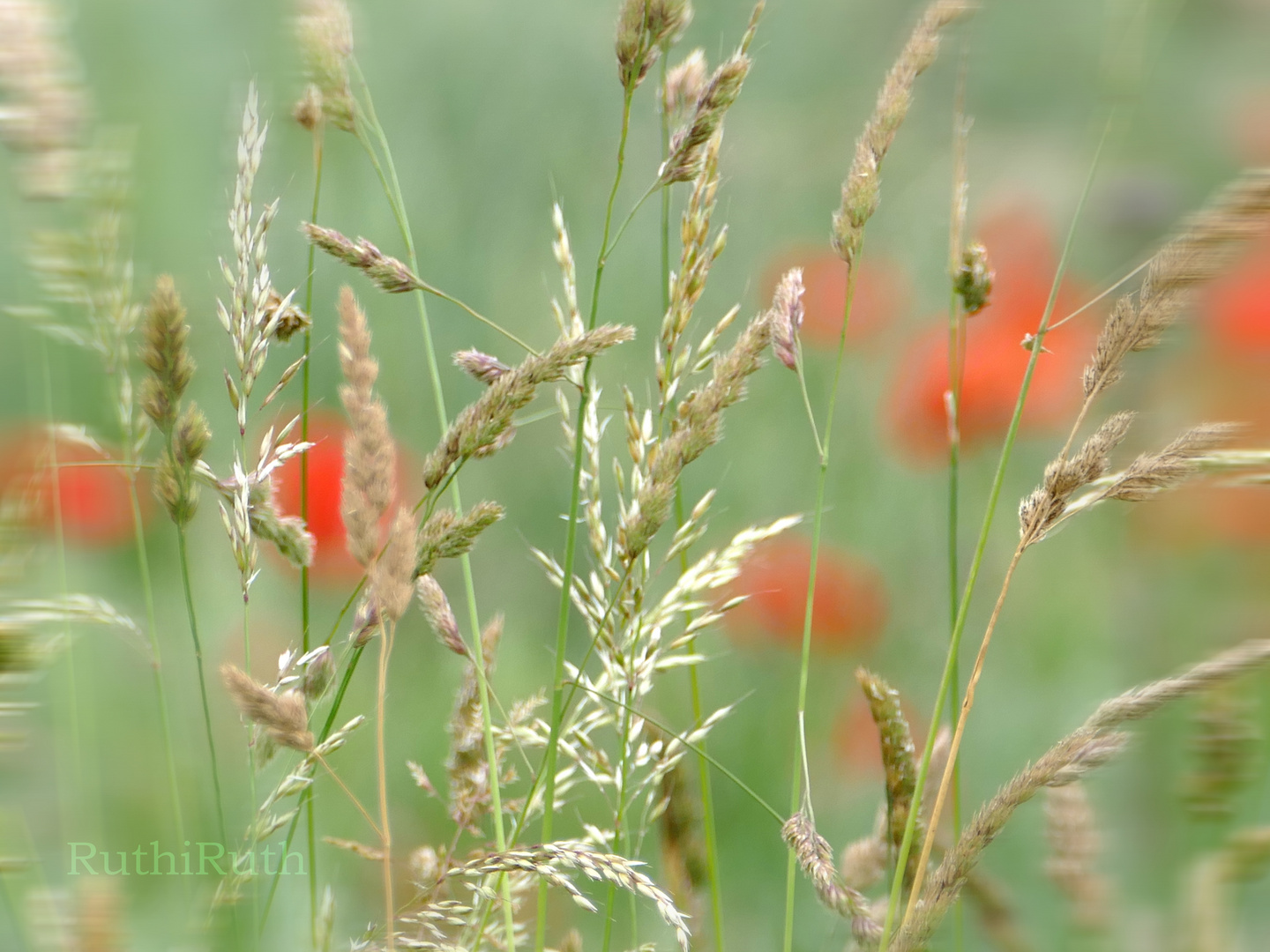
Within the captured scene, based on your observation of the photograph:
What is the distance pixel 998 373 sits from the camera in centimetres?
110

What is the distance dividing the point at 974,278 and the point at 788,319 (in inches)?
4.3

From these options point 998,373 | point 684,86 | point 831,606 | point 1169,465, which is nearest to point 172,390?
point 684,86

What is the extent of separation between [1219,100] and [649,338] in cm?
87

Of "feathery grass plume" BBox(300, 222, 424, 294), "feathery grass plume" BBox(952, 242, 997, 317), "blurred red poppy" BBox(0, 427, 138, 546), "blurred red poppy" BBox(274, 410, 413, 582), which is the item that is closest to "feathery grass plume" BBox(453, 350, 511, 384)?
"feathery grass plume" BBox(300, 222, 424, 294)

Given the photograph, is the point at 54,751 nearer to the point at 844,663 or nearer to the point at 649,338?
the point at 844,663

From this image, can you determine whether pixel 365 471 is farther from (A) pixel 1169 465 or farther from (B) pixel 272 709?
(A) pixel 1169 465

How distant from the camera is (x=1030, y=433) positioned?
120 centimetres

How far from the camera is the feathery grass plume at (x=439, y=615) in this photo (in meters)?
0.57

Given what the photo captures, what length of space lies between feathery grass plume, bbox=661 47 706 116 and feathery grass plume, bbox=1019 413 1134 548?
32 cm

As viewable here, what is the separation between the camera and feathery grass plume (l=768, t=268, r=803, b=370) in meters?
0.60

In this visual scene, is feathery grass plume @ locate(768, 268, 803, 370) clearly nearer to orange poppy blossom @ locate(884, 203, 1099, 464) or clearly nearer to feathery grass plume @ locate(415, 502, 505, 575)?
feathery grass plume @ locate(415, 502, 505, 575)

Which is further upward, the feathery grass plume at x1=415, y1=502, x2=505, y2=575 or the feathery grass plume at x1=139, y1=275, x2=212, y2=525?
→ the feathery grass plume at x1=139, y1=275, x2=212, y2=525

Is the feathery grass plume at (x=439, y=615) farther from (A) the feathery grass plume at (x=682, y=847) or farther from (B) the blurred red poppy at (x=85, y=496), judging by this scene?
(B) the blurred red poppy at (x=85, y=496)

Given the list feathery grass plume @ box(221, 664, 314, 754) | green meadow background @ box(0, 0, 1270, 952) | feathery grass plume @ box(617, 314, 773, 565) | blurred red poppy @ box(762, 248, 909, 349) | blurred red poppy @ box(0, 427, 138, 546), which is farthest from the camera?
blurred red poppy @ box(762, 248, 909, 349)
